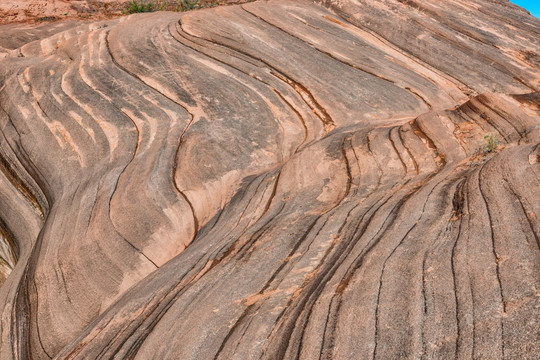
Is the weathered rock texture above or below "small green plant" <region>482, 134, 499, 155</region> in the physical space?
below

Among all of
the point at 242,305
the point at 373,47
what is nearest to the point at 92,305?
the point at 242,305

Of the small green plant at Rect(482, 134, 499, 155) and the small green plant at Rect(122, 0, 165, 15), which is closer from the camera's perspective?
the small green plant at Rect(482, 134, 499, 155)

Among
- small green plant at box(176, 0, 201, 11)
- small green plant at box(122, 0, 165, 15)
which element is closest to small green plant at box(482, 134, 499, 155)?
small green plant at box(176, 0, 201, 11)

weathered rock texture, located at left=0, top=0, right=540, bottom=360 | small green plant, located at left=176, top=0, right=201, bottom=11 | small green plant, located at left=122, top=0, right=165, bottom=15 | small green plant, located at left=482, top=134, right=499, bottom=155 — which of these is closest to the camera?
weathered rock texture, located at left=0, top=0, right=540, bottom=360

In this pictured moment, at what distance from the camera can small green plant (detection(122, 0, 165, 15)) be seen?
21.7 m

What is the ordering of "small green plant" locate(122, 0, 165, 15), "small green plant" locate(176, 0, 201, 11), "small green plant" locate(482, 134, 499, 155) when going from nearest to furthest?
"small green plant" locate(482, 134, 499, 155) → "small green plant" locate(176, 0, 201, 11) → "small green plant" locate(122, 0, 165, 15)

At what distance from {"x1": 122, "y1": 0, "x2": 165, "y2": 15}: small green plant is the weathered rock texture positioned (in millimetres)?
5224

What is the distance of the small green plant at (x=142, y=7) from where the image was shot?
2169cm

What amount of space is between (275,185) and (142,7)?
1586cm

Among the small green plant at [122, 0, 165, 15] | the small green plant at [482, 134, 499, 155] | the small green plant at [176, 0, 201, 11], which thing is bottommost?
the small green plant at [122, 0, 165, 15]

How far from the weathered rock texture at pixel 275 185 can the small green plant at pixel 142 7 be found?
5224mm

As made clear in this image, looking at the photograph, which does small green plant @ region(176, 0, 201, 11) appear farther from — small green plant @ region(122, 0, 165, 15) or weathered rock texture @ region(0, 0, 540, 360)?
weathered rock texture @ region(0, 0, 540, 360)

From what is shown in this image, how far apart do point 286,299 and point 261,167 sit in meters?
5.51

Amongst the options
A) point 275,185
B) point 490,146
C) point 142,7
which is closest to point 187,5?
point 142,7
